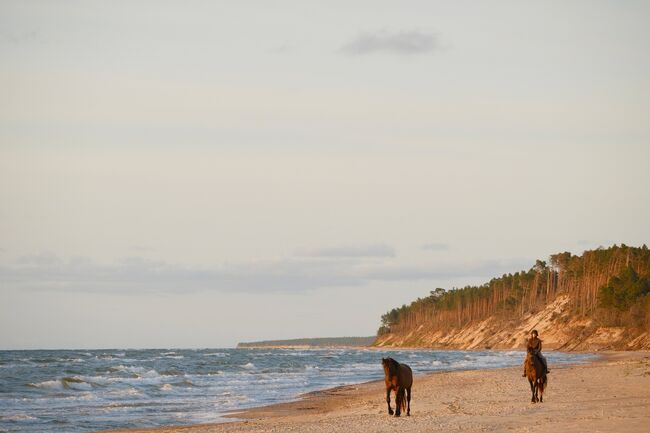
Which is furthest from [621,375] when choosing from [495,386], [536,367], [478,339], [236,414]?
[478,339]

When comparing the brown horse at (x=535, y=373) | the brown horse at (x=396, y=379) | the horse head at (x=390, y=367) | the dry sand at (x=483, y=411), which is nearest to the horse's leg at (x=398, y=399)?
the brown horse at (x=396, y=379)

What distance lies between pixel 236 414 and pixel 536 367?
11.9 metres

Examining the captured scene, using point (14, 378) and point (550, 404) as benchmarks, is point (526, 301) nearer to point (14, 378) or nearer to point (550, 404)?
point (14, 378)

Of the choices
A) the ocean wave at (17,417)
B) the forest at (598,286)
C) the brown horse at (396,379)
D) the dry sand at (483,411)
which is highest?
the forest at (598,286)

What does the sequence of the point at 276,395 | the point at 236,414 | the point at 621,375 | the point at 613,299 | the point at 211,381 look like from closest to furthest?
the point at 236,414
the point at 621,375
the point at 276,395
the point at 211,381
the point at 613,299

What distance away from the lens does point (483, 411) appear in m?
26.0

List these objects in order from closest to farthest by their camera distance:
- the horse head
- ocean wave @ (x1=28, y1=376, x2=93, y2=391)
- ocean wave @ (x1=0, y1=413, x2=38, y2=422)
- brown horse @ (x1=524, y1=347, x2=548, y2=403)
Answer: the horse head → brown horse @ (x1=524, y1=347, x2=548, y2=403) → ocean wave @ (x1=0, y1=413, x2=38, y2=422) → ocean wave @ (x1=28, y1=376, x2=93, y2=391)

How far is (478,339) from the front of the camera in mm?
191500

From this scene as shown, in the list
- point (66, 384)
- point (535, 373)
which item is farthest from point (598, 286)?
point (535, 373)

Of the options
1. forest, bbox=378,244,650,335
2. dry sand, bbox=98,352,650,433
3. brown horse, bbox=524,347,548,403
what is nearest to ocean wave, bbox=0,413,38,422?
dry sand, bbox=98,352,650,433

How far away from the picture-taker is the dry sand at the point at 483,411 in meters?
21.8

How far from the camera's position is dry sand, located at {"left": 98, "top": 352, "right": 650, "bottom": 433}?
21.8m

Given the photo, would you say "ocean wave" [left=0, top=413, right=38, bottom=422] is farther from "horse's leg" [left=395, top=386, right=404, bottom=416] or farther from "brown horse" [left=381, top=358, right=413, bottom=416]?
"horse's leg" [left=395, top=386, right=404, bottom=416]

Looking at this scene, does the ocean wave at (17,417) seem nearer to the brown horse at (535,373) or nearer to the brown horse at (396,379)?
the brown horse at (396,379)
